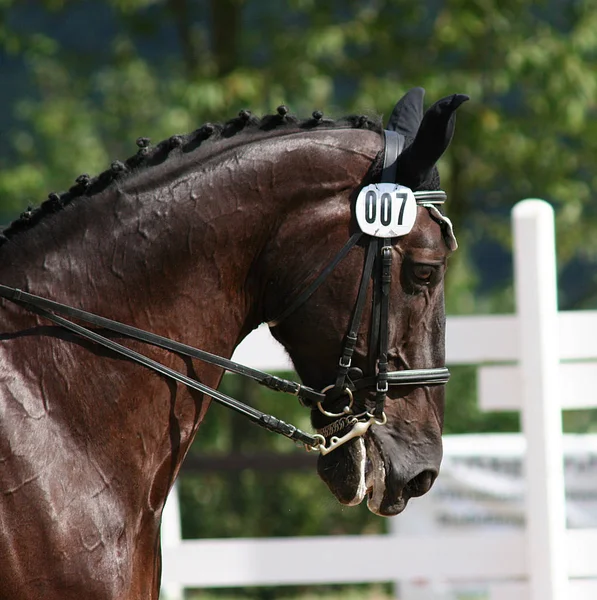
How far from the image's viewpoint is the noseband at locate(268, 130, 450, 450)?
8.42ft

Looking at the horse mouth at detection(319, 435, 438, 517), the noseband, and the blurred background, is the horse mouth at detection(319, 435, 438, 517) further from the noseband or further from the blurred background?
the blurred background

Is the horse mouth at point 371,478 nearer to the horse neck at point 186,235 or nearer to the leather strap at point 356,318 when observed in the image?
the leather strap at point 356,318

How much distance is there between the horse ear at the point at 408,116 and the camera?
2.79 m

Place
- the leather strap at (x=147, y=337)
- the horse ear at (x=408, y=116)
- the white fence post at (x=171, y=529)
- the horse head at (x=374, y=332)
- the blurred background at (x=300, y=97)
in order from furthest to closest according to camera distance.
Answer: the blurred background at (x=300, y=97) → the white fence post at (x=171, y=529) → the horse ear at (x=408, y=116) → the horse head at (x=374, y=332) → the leather strap at (x=147, y=337)

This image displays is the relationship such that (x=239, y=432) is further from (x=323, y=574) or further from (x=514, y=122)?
(x=323, y=574)

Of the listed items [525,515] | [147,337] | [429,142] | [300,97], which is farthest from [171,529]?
[300,97]

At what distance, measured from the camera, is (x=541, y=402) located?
427 cm

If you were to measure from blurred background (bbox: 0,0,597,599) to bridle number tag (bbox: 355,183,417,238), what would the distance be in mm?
4933

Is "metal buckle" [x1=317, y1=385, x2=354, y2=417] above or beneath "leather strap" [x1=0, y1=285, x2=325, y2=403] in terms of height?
beneath

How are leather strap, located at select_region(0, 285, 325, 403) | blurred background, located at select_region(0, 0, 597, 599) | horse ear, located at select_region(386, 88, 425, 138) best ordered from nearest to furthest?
1. leather strap, located at select_region(0, 285, 325, 403)
2. horse ear, located at select_region(386, 88, 425, 138)
3. blurred background, located at select_region(0, 0, 597, 599)

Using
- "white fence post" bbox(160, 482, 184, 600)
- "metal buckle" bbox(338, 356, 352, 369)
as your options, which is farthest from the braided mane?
Result: "white fence post" bbox(160, 482, 184, 600)

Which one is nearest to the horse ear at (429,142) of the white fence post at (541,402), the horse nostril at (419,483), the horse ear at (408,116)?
the horse ear at (408,116)

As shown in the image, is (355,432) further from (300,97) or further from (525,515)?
(300,97)

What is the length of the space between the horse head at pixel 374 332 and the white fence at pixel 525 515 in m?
1.75
